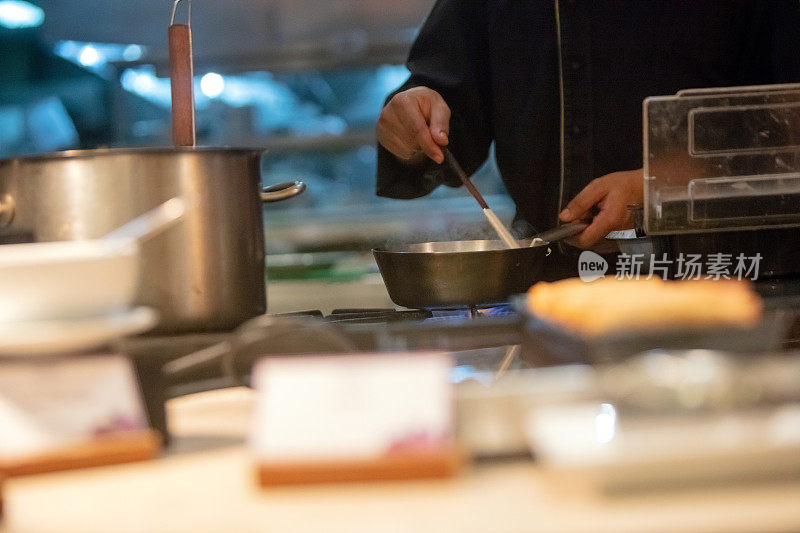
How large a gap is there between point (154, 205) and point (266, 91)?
3.47 m

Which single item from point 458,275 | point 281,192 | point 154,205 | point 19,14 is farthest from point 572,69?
point 19,14

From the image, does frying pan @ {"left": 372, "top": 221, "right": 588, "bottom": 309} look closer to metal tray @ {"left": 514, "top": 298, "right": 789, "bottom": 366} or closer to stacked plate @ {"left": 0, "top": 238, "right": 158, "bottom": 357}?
metal tray @ {"left": 514, "top": 298, "right": 789, "bottom": 366}

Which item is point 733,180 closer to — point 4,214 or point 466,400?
point 466,400

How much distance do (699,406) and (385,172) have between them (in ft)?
5.08

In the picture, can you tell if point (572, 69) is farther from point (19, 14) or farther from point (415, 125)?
point (19, 14)

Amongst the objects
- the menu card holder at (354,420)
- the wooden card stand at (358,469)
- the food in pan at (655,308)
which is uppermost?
the food in pan at (655,308)

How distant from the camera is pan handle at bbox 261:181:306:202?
975 mm

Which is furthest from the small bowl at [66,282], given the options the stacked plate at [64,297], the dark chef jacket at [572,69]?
the dark chef jacket at [572,69]

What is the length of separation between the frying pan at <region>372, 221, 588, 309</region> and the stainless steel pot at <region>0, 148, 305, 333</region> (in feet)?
1.09

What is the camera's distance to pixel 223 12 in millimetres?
3367

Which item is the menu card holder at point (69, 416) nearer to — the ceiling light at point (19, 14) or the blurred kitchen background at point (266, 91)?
the blurred kitchen background at point (266, 91)

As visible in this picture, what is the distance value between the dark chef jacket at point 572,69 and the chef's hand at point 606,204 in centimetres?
31

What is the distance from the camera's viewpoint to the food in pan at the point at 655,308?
0.64 metres

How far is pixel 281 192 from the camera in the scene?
992 millimetres
